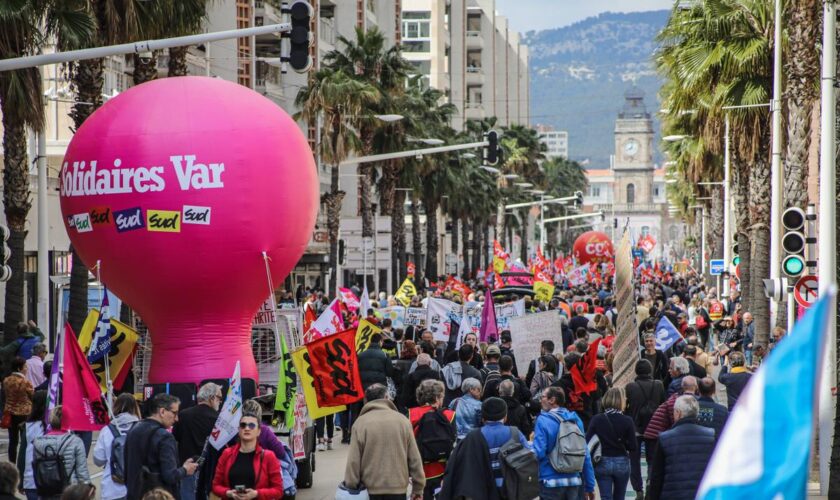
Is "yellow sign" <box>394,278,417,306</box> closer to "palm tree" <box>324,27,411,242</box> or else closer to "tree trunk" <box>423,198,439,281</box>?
"palm tree" <box>324,27,411,242</box>

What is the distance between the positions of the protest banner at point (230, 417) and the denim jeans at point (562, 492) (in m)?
2.67

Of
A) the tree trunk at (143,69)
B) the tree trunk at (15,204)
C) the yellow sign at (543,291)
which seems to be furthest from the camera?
the yellow sign at (543,291)

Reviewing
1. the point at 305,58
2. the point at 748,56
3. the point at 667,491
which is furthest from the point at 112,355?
the point at 748,56

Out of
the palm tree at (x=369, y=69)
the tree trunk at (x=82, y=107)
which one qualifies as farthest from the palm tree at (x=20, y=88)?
the palm tree at (x=369, y=69)

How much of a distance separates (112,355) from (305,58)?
14.0 feet

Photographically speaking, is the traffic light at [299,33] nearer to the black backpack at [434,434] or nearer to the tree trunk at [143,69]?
the black backpack at [434,434]

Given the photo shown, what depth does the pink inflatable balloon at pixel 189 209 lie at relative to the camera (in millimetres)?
15156

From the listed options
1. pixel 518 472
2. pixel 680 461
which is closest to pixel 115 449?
pixel 518 472

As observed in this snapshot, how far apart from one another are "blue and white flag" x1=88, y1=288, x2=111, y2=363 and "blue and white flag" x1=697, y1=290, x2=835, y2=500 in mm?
11843

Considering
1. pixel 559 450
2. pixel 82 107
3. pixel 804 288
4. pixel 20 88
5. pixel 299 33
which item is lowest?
pixel 559 450

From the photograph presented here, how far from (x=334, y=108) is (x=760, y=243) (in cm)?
1755

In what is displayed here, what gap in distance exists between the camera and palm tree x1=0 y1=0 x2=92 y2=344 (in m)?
22.2

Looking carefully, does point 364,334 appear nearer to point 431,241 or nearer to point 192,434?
point 192,434

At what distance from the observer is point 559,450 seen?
11.6 meters
